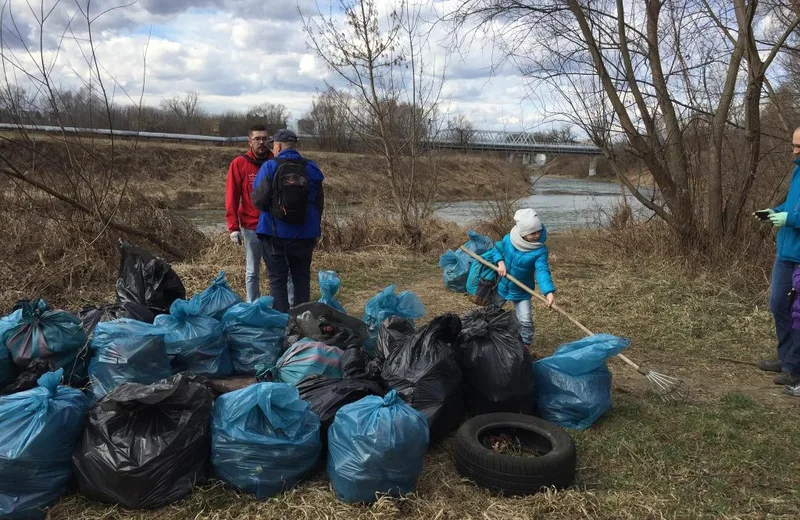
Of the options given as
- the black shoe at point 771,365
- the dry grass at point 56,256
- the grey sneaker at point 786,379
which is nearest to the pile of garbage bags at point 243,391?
the grey sneaker at point 786,379

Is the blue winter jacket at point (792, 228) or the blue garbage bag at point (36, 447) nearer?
the blue garbage bag at point (36, 447)

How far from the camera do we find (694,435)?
125 inches

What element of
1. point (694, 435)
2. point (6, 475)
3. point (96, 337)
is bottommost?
point (694, 435)

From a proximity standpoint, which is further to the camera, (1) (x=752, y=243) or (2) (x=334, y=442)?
(1) (x=752, y=243)

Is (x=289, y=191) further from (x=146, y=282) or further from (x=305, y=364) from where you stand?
(x=305, y=364)

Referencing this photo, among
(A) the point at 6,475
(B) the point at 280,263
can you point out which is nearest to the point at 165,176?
(B) the point at 280,263

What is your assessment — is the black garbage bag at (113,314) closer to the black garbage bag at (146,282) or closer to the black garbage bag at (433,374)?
the black garbage bag at (146,282)

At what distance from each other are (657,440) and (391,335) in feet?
5.34

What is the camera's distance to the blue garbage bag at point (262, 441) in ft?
8.00

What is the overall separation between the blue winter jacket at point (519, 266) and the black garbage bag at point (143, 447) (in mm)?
2439

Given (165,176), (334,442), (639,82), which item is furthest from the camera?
(165,176)

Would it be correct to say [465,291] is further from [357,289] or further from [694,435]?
[694,435]

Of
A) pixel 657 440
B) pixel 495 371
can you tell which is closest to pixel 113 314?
pixel 495 371

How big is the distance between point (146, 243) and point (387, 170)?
4.36m
